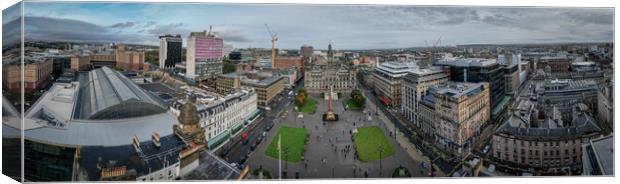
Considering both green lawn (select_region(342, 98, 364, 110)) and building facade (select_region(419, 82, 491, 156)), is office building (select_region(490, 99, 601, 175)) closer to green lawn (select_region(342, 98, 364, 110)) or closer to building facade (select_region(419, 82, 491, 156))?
building facade (select_region(419, 82, 491, 156))

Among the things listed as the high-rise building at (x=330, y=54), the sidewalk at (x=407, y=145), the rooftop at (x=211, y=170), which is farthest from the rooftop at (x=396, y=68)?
the rooftop at (x=211, y=170)

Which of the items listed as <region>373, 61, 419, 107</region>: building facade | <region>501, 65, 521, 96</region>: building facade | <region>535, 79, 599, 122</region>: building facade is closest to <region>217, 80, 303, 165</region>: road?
<region>373, 61, 419, 107</region>: building facade

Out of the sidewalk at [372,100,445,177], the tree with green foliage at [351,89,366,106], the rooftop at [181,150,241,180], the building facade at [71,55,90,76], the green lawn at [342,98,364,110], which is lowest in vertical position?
the rooftop at [181,150,241,180]

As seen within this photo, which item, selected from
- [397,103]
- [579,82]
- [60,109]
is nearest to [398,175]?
[397,103]

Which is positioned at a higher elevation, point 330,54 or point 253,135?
point 330,54

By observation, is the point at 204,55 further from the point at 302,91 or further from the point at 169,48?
the point at 302,91

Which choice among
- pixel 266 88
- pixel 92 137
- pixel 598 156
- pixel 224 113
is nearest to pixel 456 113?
pixel 598 156

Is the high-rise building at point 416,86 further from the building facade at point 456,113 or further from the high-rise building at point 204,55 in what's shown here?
the high-rise building at point 204,55
